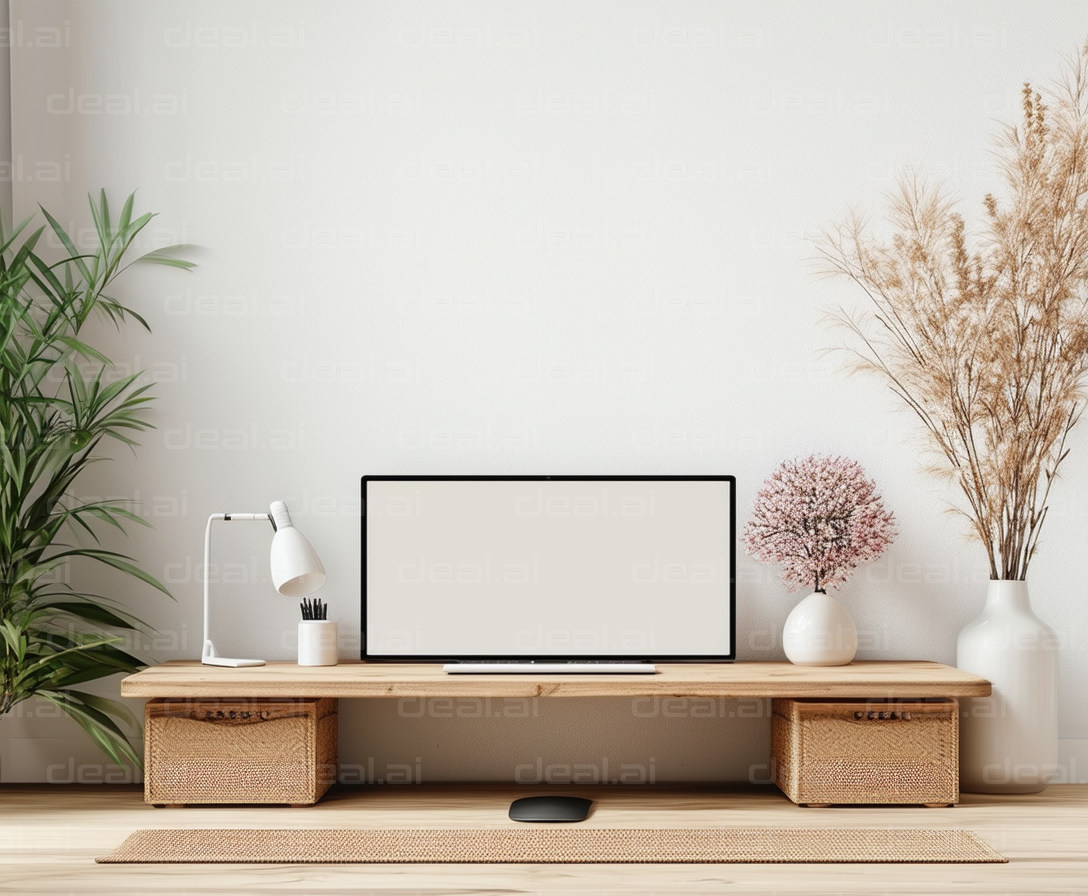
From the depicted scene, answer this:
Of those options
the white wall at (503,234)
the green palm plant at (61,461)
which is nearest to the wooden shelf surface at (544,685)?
the green palm plant at (61,461)

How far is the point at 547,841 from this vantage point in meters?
2.02

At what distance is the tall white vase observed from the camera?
2432 mm

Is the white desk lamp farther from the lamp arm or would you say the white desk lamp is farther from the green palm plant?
the green palm plant

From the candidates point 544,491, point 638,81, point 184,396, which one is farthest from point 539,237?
point 184,396

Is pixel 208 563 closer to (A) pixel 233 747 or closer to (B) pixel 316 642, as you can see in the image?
(B) pixel 316 642

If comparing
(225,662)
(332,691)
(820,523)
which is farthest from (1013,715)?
(225,662)

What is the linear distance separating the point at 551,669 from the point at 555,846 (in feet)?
1.53

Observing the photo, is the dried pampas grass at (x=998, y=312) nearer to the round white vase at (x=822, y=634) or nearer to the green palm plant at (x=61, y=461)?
the round white vase at (x=822, y=634)

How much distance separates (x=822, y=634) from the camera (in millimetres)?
2430

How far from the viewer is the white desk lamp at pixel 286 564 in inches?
94.0

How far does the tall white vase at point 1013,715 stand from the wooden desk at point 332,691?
192mm

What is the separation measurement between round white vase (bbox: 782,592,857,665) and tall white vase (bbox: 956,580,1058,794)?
0.32 m

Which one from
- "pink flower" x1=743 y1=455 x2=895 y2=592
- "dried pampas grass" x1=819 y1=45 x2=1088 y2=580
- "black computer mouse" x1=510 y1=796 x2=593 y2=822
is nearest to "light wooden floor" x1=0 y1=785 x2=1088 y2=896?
"black computer mouse" x1=510 y1=796 x2=593 y2=822

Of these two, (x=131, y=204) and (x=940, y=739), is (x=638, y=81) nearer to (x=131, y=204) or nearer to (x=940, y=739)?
(x=131, y=204)
